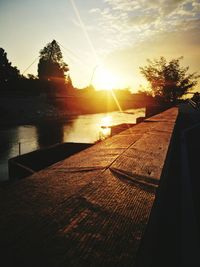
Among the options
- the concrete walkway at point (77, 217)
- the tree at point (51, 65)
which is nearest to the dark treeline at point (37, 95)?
the tree at point (51, 65)

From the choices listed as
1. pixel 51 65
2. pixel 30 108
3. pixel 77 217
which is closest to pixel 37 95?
pixel 30 108

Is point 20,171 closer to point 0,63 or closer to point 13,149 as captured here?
point 13,149

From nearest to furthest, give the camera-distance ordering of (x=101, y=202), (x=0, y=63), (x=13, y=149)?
(x=101, y=202) < (x=13, y=149) < (x=0, y=63)

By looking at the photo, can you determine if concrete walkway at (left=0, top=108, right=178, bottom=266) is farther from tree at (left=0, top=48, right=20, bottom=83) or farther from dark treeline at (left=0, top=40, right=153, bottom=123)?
tree at (left=0, top=48, right=20, bottom=83)

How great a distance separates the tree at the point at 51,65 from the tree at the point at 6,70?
16.7m

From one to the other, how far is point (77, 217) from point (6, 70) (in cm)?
7423

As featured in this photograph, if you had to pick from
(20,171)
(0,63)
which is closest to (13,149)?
(20,171)

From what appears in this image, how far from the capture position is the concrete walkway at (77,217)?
2.11 ft

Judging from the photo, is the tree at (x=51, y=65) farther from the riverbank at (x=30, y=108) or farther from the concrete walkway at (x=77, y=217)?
the concrete walkway at (x=77, y=217)

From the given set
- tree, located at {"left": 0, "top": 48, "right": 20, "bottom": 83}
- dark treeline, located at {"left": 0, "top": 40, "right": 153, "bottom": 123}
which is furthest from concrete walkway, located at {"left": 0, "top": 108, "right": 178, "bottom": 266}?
tree, located at {"left": 0, "top": 48, "right": 20, "bottom": 83}

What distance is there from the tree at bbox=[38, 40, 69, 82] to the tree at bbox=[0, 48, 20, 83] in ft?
54.8

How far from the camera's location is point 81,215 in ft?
2.80

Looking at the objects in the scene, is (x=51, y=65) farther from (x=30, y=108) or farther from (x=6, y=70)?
(x=30, y=108)

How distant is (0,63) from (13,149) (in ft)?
170
